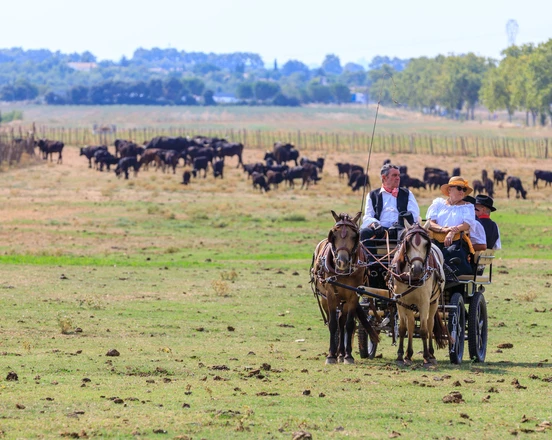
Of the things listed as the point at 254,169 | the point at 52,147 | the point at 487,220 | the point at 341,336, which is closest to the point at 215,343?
the point at 341,336

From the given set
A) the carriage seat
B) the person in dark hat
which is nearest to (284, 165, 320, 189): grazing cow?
the person in dark hat

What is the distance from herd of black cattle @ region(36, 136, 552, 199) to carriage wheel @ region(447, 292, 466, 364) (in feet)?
97.5

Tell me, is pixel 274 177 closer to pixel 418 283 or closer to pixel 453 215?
pixel 453 215

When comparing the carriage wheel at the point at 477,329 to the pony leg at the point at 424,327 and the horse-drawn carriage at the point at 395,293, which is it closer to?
the horse-drawn carriage at the point at 395,293

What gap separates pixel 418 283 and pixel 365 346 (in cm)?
187

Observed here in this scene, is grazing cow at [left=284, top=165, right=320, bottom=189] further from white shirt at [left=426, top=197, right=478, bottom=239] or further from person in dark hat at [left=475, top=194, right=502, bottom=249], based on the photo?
white shirt at [left=426, top=197, right=478, bottom=239]

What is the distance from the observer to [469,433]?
8.99 m

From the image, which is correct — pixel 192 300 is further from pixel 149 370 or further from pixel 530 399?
pixel 530 399

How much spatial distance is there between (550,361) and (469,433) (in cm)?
520

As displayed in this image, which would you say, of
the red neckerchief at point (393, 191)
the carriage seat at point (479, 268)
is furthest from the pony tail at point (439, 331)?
the red neckerchief at point (393, 191)

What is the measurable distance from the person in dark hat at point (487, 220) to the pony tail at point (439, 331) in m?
1.67

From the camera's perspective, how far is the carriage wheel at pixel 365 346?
13672mm

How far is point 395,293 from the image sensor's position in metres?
12.4

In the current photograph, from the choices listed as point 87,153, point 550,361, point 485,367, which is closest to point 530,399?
point 485,367
